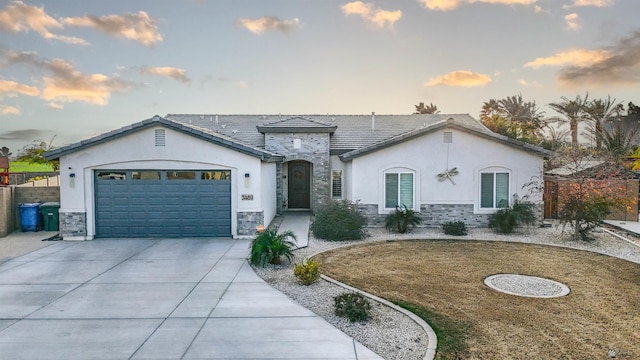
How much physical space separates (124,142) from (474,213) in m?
13.9

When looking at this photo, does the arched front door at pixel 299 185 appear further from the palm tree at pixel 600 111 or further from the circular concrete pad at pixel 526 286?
the palm tree at pixel 600 111

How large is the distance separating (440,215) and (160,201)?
11.0 meters

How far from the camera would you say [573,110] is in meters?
34.9

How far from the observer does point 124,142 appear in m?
14.4

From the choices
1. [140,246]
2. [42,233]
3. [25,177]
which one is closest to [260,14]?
[140,246]

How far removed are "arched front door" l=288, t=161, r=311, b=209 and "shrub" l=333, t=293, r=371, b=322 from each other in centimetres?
1390

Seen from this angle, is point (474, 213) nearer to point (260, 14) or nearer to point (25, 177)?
point (260, 14)

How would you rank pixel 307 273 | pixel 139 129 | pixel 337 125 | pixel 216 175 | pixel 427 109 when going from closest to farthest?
pixel 307 273 < pixel 139 129 < pixel 216 175 < pixel 337 125 < pixel 427 109

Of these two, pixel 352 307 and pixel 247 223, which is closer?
pixel 352 307

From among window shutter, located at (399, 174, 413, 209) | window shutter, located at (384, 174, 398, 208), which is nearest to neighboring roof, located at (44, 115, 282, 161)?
window shutter, located at (384, 174, 398, 208)

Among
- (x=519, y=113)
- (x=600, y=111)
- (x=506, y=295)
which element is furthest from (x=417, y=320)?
(x=519, y=113)

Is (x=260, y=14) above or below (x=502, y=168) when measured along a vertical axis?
above

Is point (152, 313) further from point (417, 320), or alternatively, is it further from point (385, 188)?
point (385, 188)

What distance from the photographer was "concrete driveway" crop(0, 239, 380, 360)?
6129mm
